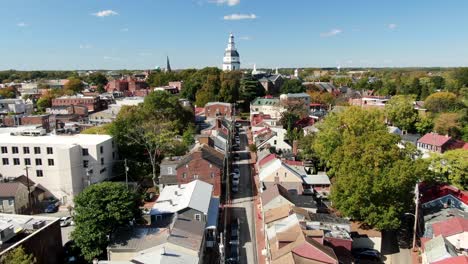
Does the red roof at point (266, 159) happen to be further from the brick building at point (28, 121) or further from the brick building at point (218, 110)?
the brick building at point (28, 121)

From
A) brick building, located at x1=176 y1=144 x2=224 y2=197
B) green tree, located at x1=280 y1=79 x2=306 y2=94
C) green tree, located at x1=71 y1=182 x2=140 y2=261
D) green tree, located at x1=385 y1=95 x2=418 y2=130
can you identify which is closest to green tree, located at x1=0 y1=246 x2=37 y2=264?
green tree, located at x1=71 y1=182 x2=140 y2=261

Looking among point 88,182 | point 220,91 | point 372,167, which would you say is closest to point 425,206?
point 372,167

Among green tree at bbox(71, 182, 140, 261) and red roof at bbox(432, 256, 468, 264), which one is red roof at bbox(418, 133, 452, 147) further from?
green tree at bbox(71, 182, 140, 261)

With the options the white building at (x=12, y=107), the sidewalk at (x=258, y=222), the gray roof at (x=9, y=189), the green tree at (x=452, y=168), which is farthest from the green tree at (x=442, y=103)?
the white building at (x=12, y=107)

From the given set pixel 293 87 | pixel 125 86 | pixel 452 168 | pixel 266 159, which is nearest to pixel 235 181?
pixel 266 159

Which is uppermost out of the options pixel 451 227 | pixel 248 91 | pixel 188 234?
pixel 248 91

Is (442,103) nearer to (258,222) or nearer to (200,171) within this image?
(258,222)
